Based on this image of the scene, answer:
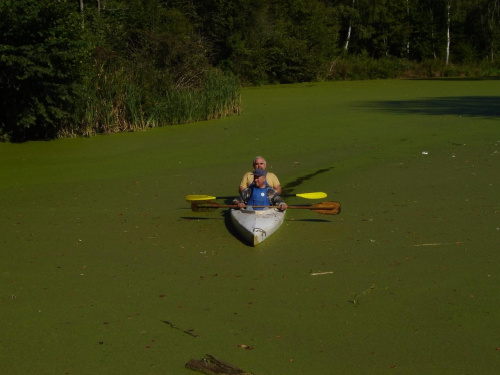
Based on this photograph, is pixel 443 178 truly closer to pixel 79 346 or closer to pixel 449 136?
pixel 449 136

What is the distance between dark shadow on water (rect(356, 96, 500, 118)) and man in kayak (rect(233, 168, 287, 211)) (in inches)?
397

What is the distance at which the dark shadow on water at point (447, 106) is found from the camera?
1805 cm

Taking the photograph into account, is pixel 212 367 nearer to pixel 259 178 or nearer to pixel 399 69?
pixel 259 178

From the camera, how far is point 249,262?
278 inches

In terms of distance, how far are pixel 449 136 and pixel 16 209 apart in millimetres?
8138

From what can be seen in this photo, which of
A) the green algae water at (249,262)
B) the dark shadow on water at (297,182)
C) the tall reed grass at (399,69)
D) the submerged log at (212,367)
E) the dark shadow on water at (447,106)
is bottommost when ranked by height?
the tall reed grass at (399,69)

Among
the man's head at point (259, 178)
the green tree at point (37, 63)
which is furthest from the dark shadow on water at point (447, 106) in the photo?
the man's head at point (259, 178)

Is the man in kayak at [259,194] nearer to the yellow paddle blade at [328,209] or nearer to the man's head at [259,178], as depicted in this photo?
the man's head at [259,178]

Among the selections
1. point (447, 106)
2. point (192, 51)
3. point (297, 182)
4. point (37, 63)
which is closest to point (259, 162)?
point (297, 182)

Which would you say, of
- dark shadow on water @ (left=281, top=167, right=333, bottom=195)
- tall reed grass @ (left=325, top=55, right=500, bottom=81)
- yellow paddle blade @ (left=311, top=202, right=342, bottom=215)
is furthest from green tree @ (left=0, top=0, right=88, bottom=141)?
tall reed grass @ (left=325, top=55, right=500, bottom=81)

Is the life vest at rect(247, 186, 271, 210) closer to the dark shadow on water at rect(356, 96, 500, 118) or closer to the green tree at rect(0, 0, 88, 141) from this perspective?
the green tree at rect(0, 0, 88, 141)

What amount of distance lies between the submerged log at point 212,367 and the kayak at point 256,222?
2964mm

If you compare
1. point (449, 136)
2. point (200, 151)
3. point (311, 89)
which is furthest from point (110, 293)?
point (311, 89)

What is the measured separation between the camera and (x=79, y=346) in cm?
510
